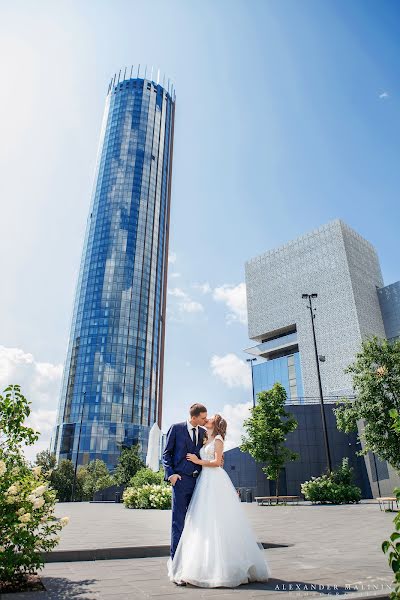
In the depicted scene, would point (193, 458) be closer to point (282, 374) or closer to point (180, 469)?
point (180, 469)

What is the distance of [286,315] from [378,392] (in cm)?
5616

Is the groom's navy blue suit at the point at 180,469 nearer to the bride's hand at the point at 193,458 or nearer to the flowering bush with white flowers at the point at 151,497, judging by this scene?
the bride's hand at the point at 193,458

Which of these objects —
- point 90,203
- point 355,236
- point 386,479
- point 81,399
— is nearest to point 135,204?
point 90,203

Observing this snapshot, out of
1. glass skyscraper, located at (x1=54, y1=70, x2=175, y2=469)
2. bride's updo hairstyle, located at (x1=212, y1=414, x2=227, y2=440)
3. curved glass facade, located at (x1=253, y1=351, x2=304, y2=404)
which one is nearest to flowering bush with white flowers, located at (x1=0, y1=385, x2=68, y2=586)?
bride's updo hairstyle, located at (x1=212, y1=414, x2=227, y2=440)

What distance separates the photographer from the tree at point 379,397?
18797 millimetres

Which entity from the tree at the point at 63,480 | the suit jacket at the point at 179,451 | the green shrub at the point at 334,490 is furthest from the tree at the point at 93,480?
the suit jacket at the point at 179,451

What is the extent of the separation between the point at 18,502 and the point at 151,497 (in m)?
18.5

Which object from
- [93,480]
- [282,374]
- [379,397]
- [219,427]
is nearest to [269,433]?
[379,397]

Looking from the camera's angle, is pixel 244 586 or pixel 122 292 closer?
pixel 244 586

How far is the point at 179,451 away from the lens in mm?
5250

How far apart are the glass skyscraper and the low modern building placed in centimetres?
4102

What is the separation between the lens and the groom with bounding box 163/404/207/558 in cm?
511

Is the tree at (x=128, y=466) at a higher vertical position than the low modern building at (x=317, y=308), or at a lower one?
lower

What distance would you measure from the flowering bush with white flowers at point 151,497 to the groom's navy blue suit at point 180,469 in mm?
17244
